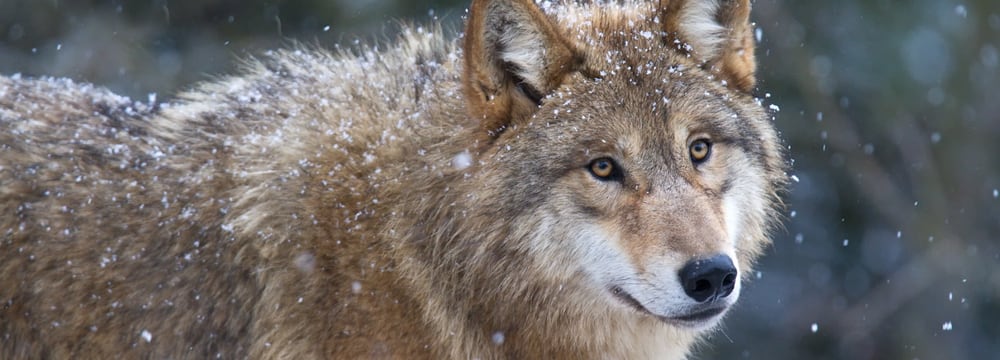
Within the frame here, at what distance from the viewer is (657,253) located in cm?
315

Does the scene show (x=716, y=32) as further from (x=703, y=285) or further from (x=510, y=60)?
(x=703, y=285)

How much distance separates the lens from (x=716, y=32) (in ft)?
12.0

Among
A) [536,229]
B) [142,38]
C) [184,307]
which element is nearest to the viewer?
[536,229]

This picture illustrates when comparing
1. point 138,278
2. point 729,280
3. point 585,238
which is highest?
point 138,278

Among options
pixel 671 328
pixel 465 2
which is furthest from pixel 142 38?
pixel 671 328

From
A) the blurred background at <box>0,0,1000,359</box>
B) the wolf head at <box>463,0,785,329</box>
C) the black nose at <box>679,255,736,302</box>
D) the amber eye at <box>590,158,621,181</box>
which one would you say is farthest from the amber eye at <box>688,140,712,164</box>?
the blurred background at <box>0,0,1000,359</box>

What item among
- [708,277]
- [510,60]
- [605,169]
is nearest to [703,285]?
[708,277]

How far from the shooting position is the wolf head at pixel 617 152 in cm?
320

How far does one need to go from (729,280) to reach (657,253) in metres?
0.21

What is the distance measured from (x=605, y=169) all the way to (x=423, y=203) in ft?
1.90

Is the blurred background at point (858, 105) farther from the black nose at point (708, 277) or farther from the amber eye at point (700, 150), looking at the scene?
the black nose at point (708, 277)

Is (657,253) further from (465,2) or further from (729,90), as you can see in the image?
(465,2)

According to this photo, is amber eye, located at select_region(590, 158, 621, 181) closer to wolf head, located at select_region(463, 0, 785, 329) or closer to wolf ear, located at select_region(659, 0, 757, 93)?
wolf head, located at select_region(463, 0, 785, 329)

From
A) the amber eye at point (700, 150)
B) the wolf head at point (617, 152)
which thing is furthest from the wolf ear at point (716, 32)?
the amber eye at point (700, 150)
